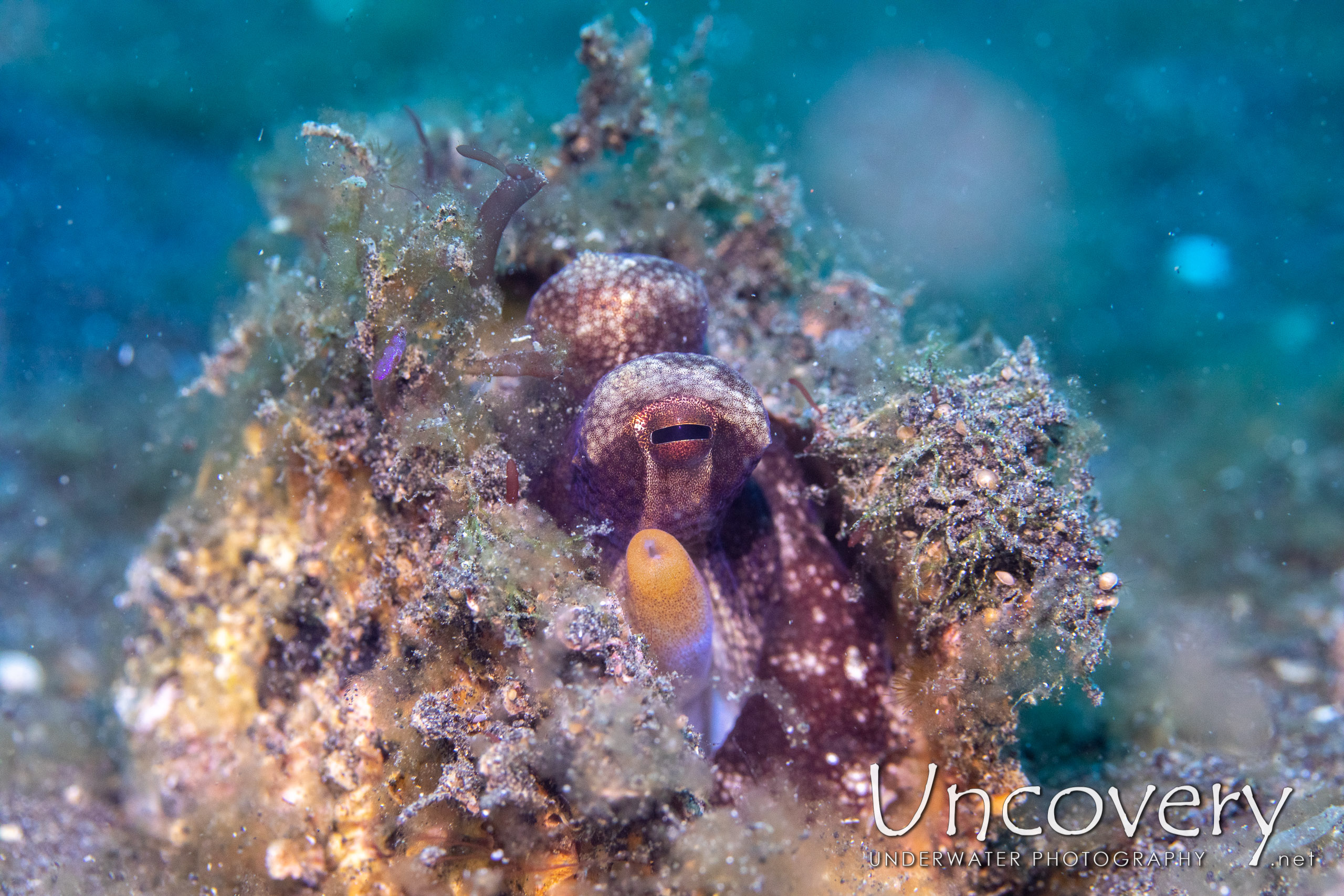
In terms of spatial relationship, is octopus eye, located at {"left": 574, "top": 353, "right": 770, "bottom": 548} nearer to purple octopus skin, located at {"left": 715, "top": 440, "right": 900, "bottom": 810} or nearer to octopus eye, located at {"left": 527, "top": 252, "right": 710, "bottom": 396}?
octopus eye, located at {"left": 527, "top": 252, "right": 710, "bottom": 396}

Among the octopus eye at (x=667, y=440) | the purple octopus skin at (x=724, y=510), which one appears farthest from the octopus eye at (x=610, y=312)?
the octopus eye at (x=667, y=440)

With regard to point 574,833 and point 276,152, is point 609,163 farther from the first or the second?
point 574,833

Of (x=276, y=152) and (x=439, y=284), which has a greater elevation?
(x=276, y=152)

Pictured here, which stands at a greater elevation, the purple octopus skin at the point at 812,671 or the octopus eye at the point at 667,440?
the octopus eye at the point at 667,440

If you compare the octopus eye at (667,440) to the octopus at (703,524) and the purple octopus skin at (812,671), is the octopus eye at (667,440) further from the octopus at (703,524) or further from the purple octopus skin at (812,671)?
the purple octopus skin at (812,671)

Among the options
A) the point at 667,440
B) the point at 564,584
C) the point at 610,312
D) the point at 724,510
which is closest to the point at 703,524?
the point at 724,510

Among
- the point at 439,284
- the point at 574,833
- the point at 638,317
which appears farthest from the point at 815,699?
the point at 439,284
